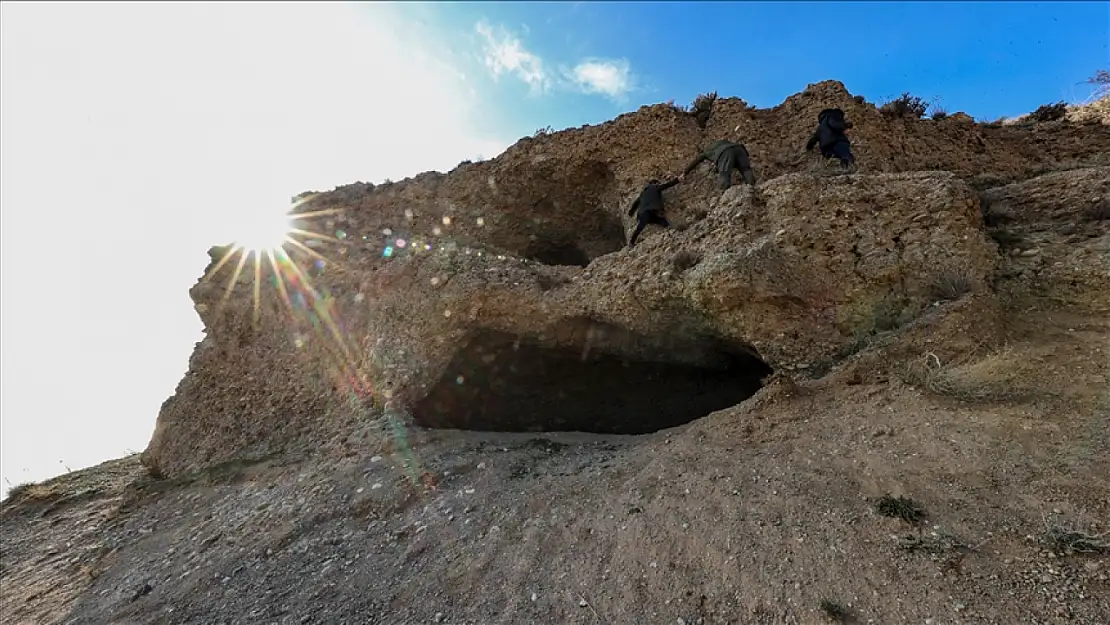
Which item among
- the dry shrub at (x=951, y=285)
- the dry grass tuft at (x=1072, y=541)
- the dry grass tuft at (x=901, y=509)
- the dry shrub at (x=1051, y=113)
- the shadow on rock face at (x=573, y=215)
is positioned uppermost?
the shadow on rock face at (x=573, y=215)

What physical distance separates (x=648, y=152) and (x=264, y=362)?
6.81 metres

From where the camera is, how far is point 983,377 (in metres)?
4.03

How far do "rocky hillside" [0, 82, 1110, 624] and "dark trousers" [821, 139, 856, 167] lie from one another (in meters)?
0.53

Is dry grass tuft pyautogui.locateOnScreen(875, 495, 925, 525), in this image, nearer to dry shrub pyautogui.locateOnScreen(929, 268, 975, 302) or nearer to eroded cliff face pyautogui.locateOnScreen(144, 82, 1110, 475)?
eroded cliff face pyautogui.locateOnScreen(144, 82, 1110, 475)

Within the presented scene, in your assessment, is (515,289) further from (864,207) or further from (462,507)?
(864,207)

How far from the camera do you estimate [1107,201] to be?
477 cm

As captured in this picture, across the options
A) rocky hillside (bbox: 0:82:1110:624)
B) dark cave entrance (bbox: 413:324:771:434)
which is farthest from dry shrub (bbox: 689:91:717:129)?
dark cave entrance (bbox: 413:324:771:434)

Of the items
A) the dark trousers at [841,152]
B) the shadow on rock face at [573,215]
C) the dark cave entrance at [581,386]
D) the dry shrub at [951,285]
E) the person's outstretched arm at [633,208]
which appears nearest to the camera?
the dry shrub at [951,285]

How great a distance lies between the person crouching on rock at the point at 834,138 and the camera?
272 inches

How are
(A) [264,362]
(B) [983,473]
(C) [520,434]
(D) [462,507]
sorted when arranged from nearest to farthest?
(B) [983,473]
(D) [462,507]
(C) [520,434]
(A) [264,362]

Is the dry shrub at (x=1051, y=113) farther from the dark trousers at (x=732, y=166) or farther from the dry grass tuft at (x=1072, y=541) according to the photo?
the dry grass tuft at (x=1072, y=541)

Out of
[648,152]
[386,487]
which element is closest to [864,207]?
[648,152]

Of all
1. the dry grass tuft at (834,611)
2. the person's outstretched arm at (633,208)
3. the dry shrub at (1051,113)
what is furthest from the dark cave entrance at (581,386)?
the dry shrub at (1051,113)

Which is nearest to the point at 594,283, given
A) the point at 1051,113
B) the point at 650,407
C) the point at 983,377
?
the point at 650,407
